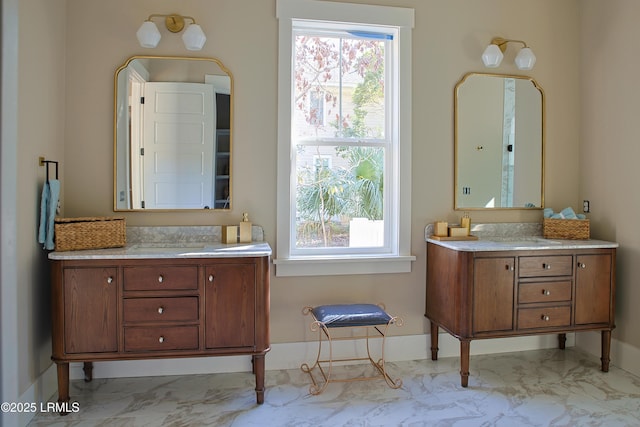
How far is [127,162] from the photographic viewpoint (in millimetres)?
A: 2986

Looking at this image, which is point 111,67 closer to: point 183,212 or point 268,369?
point 183,212

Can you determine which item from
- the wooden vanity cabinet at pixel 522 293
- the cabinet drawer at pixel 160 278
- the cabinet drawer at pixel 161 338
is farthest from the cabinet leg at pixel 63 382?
the wooden vanity cabinet at pixel 522 293

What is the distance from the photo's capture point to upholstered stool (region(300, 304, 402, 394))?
2746 mm

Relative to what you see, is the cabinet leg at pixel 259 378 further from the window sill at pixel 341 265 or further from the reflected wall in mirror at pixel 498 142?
A: the reflected wall in mirror at pixel 498 142

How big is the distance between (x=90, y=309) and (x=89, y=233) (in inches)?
17.1

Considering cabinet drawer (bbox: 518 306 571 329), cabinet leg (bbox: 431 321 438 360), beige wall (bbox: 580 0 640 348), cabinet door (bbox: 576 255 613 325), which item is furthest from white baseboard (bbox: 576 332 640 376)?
cabinet leg (bbox: 431 321 438 360)

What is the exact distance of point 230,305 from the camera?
2.62 m

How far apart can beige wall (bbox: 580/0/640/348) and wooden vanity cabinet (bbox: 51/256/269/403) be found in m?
2.43

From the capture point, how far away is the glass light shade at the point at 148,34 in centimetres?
284

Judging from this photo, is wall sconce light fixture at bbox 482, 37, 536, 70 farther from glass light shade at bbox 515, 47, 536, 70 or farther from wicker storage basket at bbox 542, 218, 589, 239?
wicker storage basket at bbox 542, 218, 589, 239

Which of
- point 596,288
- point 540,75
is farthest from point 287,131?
point 596,288

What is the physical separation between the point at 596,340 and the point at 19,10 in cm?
411

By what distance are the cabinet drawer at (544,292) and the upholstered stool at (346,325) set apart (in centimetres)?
82

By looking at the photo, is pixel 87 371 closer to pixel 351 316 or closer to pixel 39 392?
pixel 39 392
